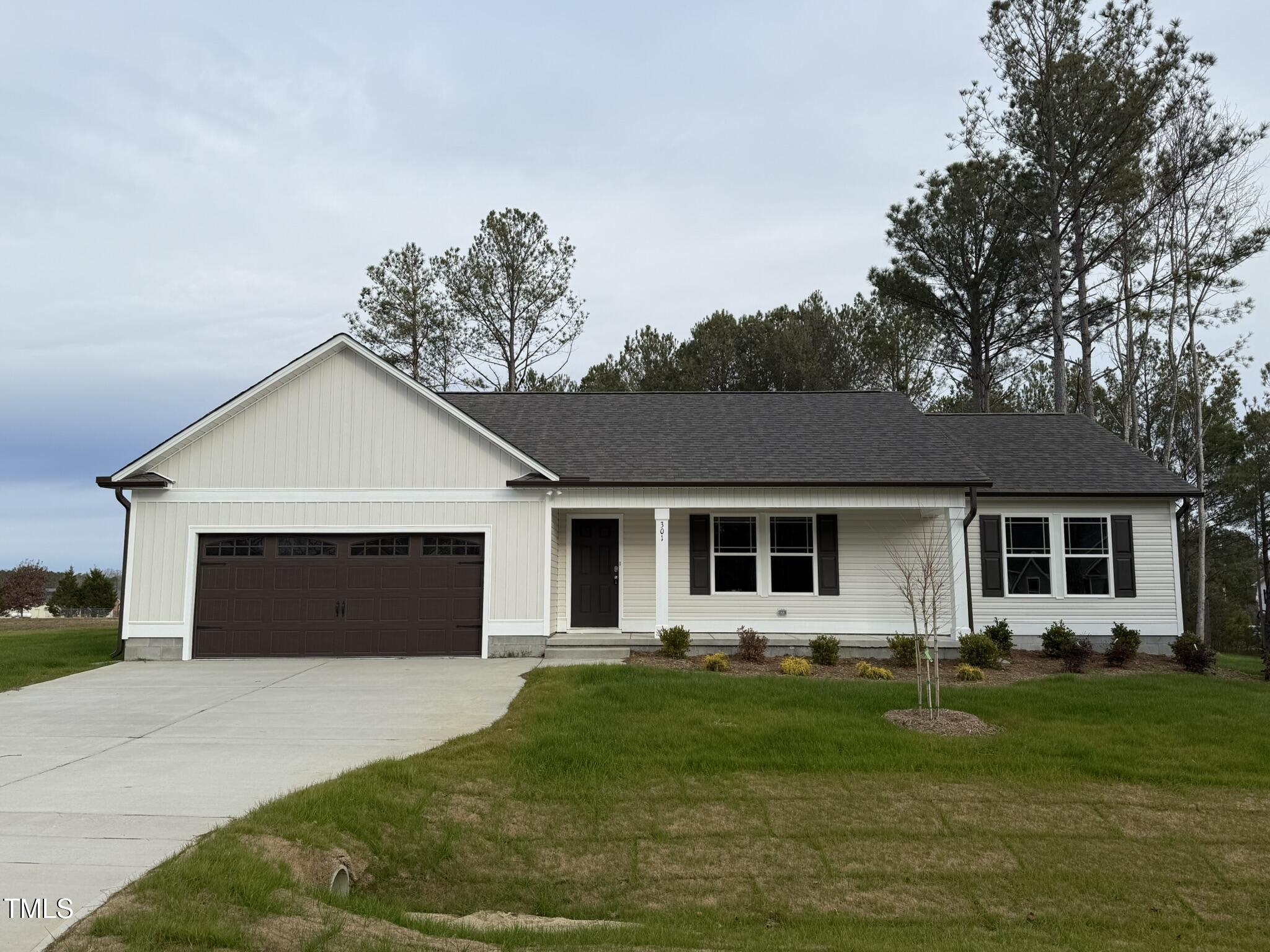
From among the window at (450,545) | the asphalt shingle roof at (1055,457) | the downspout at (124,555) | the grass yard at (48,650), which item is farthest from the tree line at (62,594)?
the asphalt shingle roof at (1055,457)

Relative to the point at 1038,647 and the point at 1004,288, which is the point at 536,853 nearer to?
the point at 1038,647

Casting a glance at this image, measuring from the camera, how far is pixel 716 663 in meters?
12.8

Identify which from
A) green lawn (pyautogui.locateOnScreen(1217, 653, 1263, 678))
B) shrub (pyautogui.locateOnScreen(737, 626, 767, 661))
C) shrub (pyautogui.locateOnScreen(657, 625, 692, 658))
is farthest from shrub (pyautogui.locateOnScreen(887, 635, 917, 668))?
green lawn (pyautogui.locateOnScreen(1217, 653, 1263, 678))

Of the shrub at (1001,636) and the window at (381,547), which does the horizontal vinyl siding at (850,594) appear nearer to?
the shrub at (1001,636)

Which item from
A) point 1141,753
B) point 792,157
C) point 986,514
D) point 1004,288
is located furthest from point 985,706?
point 1004,288

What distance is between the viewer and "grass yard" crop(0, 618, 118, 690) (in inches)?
522

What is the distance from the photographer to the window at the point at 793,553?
51.9 ft

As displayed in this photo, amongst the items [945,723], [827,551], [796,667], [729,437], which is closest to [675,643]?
[796,667]

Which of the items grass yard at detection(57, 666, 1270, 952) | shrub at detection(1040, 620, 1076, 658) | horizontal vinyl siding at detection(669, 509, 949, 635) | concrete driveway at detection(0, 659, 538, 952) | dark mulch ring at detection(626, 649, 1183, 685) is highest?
horizontal vinyl siding at detection(669, 509, 949, 635)

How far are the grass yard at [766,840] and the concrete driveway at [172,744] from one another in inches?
20.4

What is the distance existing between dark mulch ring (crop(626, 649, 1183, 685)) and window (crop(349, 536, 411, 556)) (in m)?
4.40

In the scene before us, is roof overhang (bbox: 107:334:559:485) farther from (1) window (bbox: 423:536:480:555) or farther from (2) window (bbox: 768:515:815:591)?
(2) window (bbox: 768:515:815:591)

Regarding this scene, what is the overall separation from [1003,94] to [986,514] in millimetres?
14169

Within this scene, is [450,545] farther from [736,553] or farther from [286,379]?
[736,553]
